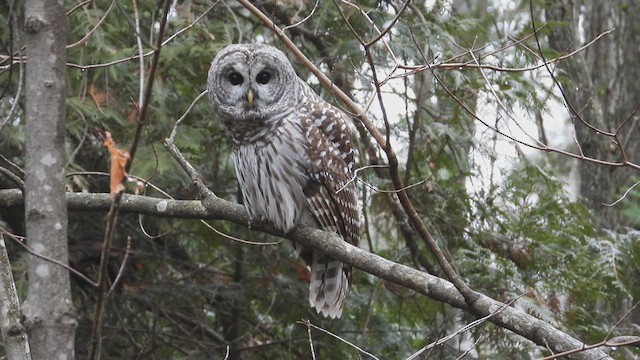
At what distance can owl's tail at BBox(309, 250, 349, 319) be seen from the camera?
5.35 metres

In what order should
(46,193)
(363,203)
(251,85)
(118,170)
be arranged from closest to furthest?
(118,170) → (46,193) → (251,85) → (363,203)

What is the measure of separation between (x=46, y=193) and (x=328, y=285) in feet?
10.9

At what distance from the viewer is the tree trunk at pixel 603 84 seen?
7941mm

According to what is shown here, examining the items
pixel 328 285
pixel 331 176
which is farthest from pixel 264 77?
pixel 328 285

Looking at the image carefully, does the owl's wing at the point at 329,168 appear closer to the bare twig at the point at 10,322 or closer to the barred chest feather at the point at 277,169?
the barred chest feather at the point at 277,169

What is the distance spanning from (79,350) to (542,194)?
347cm

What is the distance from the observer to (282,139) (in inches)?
194

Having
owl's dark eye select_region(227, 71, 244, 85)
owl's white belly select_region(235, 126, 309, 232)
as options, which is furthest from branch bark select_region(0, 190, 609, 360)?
owl's dark eye select_region(227, 71, 244, 85)

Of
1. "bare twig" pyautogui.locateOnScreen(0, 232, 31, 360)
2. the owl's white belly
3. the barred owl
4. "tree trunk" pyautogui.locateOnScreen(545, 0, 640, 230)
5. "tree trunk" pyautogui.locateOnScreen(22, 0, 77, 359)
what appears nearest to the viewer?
"tree trunk" pyautogui.locateOnScreen(22, 0, 77, 359)

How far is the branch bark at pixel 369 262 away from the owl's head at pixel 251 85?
2.33 feet

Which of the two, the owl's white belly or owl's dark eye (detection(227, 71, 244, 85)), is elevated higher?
owl's dark eye (detection(227, 71, 244, 85))

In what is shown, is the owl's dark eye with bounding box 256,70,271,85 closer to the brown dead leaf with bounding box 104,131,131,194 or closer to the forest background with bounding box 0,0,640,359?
the forest background with bounding box 0,0,640,359

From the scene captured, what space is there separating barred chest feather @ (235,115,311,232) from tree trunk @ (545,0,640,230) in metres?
3.58

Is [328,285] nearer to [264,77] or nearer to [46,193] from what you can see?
[264,77]
